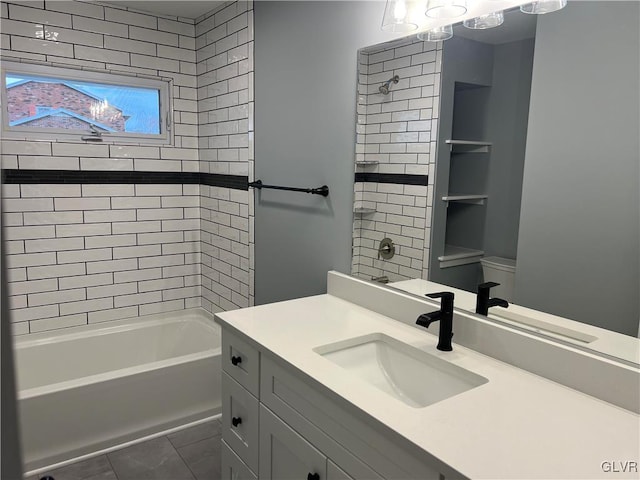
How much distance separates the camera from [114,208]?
3088 millimetres

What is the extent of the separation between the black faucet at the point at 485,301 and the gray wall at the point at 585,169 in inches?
3.2

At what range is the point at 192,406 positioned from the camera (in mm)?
2684

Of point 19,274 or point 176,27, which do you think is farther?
point 176,27

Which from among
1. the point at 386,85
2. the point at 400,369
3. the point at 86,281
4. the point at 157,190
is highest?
the point at 386,85

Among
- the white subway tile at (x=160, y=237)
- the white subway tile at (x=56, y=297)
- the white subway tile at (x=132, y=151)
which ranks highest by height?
the white subway tile at (x=132, y=151)

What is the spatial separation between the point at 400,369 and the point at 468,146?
2.58 ft

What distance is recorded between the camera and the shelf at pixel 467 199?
1.59 metres

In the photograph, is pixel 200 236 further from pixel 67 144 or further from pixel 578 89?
pixel 578 89

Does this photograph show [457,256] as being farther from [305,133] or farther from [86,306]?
[86,306]

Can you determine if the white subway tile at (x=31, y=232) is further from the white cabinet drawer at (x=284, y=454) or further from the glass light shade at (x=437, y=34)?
the glass light shade at (x=437, y=34)

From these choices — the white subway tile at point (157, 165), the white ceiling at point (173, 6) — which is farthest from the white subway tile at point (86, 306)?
the white ceiling at point (173, 6)

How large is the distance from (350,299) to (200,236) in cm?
171

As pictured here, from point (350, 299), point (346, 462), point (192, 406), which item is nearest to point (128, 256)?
point (192, 406)

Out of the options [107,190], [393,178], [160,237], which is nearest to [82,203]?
[107,190]
